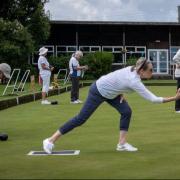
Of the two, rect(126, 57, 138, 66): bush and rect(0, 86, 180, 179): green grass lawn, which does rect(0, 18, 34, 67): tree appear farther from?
rect(0, 86, 180, 179): green grass lawn

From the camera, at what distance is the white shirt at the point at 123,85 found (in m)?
7.72

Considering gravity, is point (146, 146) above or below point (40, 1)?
below

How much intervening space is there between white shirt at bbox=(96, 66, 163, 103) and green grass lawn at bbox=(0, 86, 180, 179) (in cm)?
81

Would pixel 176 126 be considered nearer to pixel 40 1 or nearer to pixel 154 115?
pixel 154 115

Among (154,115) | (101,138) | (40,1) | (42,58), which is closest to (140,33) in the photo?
(40,1)

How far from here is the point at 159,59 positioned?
2031 inches

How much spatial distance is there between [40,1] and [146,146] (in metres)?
36.6

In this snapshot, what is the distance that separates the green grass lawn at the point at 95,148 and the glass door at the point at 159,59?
123 feet

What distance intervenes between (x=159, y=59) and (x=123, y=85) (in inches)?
1741

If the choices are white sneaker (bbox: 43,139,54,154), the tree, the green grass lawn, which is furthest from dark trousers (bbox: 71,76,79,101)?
the tree

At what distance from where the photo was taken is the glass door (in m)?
51.5

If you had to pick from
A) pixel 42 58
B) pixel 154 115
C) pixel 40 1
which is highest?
pixel 40 1

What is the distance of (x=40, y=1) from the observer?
146 feet

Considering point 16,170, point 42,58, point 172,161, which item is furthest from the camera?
point 42,58
